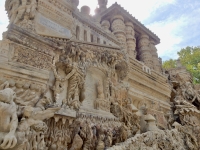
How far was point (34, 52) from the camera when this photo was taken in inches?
178

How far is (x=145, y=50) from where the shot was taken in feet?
45.3

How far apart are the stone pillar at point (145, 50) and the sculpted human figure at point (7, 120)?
10.9 meters

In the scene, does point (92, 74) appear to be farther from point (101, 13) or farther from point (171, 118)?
point (101, 13)

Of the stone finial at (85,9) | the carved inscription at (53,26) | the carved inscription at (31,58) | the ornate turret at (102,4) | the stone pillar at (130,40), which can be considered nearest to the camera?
the carved inscription at (31,58)

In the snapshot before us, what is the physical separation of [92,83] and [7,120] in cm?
367

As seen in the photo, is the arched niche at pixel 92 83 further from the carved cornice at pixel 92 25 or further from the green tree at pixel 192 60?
the green tree at pixel 192 60

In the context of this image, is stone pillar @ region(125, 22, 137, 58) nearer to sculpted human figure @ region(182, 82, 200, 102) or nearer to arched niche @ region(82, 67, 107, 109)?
sculpted human figure @ region(182, 82, 200, 102)

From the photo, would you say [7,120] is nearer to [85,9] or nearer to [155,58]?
[85,9]

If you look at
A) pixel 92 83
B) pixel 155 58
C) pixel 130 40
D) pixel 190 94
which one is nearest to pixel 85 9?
pixel 92 83

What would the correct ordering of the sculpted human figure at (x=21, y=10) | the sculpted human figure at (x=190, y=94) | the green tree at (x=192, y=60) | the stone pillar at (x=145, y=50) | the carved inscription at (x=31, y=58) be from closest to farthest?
the carved inscription at (x=31, y=58)
the sculpted human figure at (x=21, y=10)
the sculpted human figure at (x=190, y=94)
the stone pillar at (x=145, y=50)
the green tree at (x=192, y=60)

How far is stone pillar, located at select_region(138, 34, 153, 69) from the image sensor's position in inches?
521

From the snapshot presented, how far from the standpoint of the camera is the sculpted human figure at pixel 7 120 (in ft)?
9.42

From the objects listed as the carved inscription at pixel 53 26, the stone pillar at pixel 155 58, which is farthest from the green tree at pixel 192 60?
the carved inscription at pixel 53 26

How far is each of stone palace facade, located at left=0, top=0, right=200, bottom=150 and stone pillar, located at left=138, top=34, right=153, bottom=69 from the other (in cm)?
345
